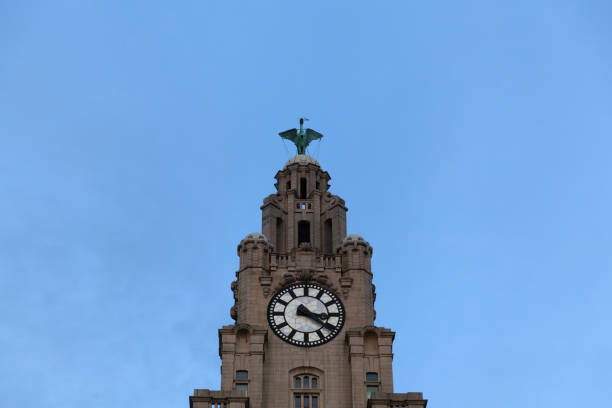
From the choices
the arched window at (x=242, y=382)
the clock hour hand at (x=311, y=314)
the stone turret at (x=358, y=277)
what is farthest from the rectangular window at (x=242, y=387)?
the stone turret at (x=358, y=277)

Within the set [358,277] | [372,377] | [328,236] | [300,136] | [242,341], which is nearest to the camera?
[372,377]

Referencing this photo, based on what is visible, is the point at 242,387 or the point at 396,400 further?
the point at 242,387

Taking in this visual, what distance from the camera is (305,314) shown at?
75125 mm

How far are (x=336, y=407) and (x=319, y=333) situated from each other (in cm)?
535

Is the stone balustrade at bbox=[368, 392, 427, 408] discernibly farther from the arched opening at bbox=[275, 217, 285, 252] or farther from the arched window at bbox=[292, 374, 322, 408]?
the arched opening at bbox=[275, 217, 285, 252]

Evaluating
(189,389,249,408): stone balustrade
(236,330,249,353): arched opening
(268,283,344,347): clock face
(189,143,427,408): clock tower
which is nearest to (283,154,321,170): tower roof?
(189,143,427,408): clock tower

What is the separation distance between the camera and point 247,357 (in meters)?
72.3

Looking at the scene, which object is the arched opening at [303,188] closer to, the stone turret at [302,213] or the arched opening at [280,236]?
the stone turret at [302,213]

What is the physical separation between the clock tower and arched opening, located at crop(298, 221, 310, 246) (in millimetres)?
68

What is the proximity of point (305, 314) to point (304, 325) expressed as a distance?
0.72 m

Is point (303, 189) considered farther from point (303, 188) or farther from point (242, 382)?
point (242, 382)

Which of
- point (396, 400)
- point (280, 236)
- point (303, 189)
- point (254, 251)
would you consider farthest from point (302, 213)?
point (396, 400)

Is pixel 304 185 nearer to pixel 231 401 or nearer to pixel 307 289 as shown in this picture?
pixel 307 289

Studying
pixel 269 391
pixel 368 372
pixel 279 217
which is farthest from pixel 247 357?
pixel 279 217
